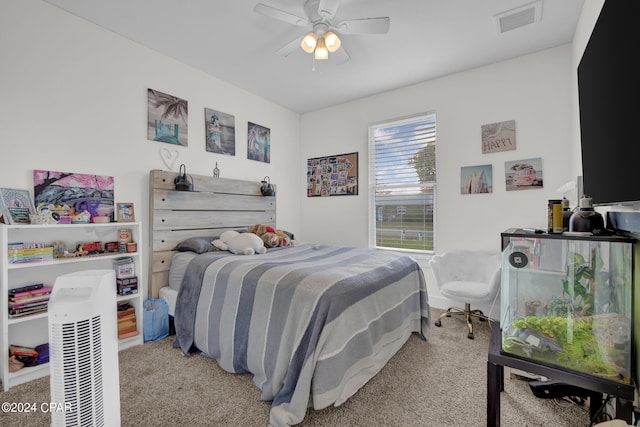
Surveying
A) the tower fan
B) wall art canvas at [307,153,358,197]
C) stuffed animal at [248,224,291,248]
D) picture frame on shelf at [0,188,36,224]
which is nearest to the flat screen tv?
the tower fan

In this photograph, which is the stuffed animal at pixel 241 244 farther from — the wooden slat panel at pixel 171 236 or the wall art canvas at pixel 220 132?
the wall art canvas at pixel 220 132

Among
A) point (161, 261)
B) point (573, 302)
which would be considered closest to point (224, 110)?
point (161, 261)

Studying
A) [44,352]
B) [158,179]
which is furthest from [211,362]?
[158,179]

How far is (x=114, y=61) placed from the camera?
99.0 inches

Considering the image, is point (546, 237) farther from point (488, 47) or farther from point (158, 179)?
point (158, 179)

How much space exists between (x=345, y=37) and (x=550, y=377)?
2857mm

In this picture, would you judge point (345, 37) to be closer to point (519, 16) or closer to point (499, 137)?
point (519, 16)

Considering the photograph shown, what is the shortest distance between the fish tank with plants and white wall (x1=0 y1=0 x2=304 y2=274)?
10.2 ft

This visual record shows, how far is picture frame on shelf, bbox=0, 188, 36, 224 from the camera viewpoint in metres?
1.86

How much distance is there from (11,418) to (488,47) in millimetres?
4648

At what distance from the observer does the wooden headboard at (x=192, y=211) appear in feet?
8.92

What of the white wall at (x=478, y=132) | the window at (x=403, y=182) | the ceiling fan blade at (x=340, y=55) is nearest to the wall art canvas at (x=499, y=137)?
the white wall at (x=478, y=132)

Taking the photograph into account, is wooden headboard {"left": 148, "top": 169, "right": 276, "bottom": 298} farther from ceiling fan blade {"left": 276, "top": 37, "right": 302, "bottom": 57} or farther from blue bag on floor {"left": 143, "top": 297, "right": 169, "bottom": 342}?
ceiling fan blade {"left": 276, "top": 37, "right": 302, "bottom": 57}

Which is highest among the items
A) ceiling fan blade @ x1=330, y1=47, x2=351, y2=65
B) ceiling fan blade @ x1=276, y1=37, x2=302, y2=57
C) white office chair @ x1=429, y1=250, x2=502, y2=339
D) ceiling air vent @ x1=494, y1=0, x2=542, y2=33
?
ceiling air vent @ x1=494, y1=0, x2=542, y2=33
